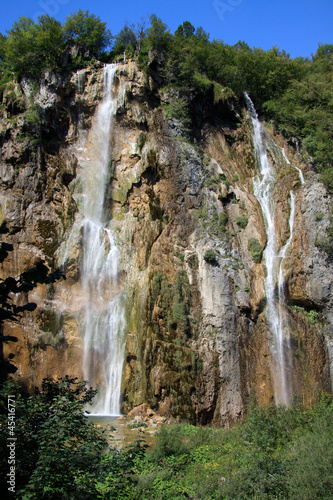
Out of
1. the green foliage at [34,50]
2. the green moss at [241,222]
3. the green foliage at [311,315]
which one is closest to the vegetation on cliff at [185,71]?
the green foliage at [34,50]

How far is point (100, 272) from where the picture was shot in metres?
22.2

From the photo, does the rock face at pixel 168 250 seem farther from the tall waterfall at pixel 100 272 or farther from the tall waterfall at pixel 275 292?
the tall waterfall at pixel 100 272

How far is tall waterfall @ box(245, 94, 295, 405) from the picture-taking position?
17875 millimetres

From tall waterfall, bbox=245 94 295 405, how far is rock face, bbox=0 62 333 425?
1.02ft

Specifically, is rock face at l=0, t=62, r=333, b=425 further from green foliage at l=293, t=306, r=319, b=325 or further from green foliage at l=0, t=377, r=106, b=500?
green foliage at l=0, t=377, r=106, b=500

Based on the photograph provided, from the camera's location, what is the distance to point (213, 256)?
19859 mm

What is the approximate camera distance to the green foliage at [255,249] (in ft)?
68.5

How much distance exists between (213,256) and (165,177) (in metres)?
6.12

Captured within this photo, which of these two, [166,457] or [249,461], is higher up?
[249,461]

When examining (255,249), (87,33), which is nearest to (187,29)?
(87,33)

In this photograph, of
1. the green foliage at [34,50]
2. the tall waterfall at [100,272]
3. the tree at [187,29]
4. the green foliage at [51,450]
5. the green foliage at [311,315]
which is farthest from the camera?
the tree at [187,29]

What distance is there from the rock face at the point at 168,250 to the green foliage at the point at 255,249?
0.36 ft

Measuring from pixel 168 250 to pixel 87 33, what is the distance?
64.9 ft

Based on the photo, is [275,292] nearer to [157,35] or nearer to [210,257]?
[210,257]
